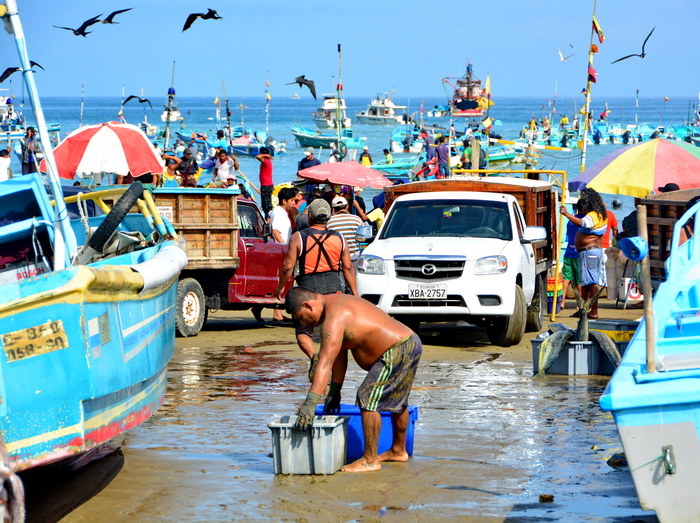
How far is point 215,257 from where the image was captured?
1310 cm

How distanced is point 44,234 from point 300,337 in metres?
2.30

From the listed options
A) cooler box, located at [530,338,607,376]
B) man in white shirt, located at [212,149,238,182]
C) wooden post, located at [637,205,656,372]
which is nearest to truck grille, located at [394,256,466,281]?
cooler box, located at [530,338,607,376]

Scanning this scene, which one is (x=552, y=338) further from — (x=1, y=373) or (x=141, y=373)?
(x=1, y=373)

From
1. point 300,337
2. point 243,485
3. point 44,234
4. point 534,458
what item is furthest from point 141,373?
point 534,458

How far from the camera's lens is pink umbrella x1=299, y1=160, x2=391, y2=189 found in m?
19.3

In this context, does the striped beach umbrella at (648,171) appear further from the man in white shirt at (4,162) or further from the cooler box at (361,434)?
the man in white shirt at (4,162)

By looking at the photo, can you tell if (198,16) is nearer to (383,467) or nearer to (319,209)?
(319,209)

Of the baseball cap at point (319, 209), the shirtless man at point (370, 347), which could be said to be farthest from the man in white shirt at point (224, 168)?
the shirtless man at point (370, 347)

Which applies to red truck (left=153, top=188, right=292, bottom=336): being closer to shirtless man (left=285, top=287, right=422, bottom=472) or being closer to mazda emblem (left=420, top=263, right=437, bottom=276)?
mazda emblem (left=420, top=263, right=437, bottom=276)

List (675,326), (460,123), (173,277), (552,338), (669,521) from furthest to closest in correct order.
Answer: (460,123) < (552,338) < (173,277) < (675,326) < (669,521)

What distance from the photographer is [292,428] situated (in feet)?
20.9

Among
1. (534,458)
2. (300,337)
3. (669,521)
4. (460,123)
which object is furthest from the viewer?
(460,123)

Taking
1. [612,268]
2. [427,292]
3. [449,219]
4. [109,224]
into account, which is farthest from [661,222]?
[109,224]

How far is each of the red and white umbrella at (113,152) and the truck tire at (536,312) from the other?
5.51 meters
